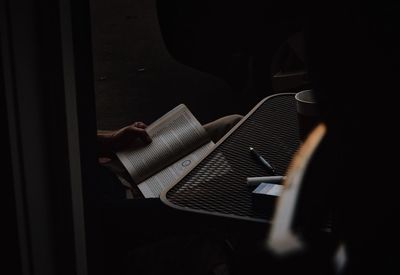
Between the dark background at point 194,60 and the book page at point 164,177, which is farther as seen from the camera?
the dark background at point 194,60

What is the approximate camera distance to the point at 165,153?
5.76 feet

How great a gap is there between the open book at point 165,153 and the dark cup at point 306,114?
46 cm

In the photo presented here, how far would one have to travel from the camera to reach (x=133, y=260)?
1.75 metres

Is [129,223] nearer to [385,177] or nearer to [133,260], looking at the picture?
[133,260]

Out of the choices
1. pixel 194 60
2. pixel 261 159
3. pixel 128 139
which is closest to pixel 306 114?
pixel 261 159

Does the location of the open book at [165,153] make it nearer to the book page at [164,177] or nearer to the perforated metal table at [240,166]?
the book page at [164,177]

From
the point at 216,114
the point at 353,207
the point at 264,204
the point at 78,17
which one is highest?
the point at 78,17

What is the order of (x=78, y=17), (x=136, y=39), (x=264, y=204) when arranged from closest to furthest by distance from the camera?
1. (x=264, y=204)
2. (x=78, y=17)
3. (x=136, y=39)

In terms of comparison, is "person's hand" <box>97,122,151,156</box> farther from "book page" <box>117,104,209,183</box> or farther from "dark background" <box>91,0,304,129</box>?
"dark background" <box>91,0,304,129</box>

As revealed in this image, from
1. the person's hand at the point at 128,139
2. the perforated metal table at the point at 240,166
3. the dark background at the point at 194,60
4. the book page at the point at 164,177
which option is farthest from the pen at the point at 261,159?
the dark background at the point at 194,60

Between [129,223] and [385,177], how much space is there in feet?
3.15

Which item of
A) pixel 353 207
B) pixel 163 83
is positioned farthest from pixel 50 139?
pixel 163 83

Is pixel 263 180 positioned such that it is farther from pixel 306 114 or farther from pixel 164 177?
pixel 164 177

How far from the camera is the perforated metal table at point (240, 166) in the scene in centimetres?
114
